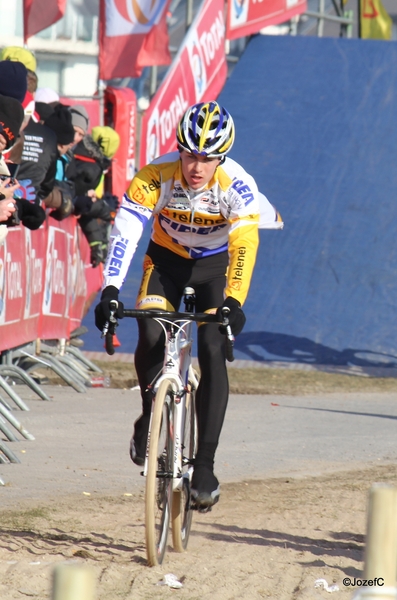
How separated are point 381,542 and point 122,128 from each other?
14.8 m

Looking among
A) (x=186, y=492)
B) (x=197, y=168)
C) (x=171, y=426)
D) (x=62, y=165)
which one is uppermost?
(x=197, y=168)

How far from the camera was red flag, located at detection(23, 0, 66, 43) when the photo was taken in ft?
44.9

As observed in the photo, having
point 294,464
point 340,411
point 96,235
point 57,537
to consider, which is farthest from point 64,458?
point 96,235

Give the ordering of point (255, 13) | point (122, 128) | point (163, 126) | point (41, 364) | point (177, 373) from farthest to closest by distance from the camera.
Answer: point (255, 13), point (163, 126), point (122, 128), point (41, 364), point (177, 373)

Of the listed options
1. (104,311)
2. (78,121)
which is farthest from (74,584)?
(78,121)

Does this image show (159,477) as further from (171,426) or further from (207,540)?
(207,540)

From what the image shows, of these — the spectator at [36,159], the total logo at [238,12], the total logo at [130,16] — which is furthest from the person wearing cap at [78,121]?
the total logo at [238,12]

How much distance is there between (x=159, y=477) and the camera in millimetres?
4695

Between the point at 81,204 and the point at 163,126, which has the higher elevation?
the point at 81,204

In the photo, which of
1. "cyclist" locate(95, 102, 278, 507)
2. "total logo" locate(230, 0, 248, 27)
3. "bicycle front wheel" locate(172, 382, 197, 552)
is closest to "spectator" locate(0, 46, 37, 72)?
"cyclist" locate(95, 102, 278, 507)

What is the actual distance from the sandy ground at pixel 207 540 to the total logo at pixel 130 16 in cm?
1033

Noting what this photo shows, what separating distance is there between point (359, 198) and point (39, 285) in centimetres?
953

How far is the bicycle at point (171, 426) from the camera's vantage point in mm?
4570

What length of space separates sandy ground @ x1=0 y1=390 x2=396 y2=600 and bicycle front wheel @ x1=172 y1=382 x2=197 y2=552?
0.09m
